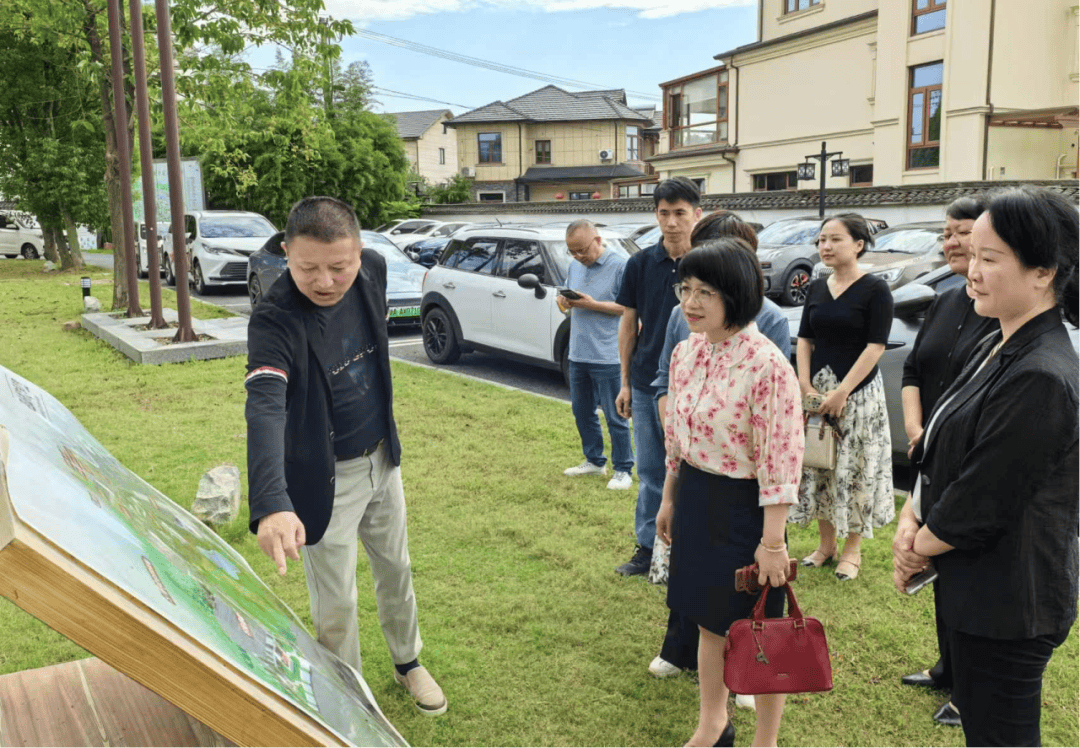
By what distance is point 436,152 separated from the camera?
214ft

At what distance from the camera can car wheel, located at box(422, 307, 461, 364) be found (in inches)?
422

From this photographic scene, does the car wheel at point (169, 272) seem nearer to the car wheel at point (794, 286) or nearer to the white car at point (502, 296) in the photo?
the white car at point (502, 296)

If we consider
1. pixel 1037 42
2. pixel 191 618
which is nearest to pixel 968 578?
pixel 191 618

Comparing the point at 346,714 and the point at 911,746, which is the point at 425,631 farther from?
the point at 346,714

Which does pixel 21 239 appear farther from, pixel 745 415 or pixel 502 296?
pixel 745 415

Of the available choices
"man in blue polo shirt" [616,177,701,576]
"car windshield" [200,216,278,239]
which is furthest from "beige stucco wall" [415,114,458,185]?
"man in blue polo shirt" [616,177,701,576]

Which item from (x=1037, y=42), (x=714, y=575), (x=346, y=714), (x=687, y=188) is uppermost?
(x=1037, y=42)

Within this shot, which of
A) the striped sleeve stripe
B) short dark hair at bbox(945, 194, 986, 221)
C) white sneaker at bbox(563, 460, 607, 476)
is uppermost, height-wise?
short dark hair at bbox(945, 194, 986, 221)

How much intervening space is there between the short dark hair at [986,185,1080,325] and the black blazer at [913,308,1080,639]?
0.29 feet

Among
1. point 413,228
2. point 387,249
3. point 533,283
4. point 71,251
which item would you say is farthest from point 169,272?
point 533,283

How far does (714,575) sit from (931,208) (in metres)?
22.8

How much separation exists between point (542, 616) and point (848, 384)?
6.25 feet

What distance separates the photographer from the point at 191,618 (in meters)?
1.35

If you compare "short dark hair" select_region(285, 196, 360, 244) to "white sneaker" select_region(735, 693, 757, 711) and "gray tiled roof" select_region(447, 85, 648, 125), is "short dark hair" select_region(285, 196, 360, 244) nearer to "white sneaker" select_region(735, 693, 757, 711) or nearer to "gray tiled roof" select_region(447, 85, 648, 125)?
"white sneaker" select_region(735, 693, 757, 711)
